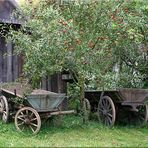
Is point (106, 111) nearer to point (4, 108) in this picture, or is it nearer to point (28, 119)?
point (28, 119)

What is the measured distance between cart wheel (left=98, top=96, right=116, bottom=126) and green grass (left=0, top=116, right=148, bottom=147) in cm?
25

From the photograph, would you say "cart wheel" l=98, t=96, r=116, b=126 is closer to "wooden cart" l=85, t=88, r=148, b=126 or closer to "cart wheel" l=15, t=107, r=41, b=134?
"wooden cart" l=85, t=88, r=148, b=126

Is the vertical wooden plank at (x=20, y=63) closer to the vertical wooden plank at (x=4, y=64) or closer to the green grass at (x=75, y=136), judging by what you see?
the vertical wooden plank at (x=4, y=64)

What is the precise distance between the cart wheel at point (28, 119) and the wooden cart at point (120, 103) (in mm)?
2175

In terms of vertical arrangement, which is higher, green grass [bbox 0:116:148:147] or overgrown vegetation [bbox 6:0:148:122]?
overgrown vegetation [bbox 6:0:148:122]

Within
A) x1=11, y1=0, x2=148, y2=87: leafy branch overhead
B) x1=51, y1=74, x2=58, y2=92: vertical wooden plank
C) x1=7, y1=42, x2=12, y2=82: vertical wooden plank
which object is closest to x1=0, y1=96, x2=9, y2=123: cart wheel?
x1=11, y1=0, x2=148, y2=87: leafy branch overhead

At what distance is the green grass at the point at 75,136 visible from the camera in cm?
877

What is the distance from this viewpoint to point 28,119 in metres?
9.68

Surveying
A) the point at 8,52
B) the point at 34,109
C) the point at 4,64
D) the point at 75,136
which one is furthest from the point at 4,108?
the point at 75,136

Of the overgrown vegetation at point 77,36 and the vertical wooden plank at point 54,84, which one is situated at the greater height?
the overgrown vegetation at point 77,36

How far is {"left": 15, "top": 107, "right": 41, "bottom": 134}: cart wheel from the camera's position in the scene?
373 inches

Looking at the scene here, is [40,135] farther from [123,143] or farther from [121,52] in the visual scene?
[121,52]

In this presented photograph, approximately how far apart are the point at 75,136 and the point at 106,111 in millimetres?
1813

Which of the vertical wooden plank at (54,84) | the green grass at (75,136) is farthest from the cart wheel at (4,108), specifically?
the vertical wooden plank at (54,84)
